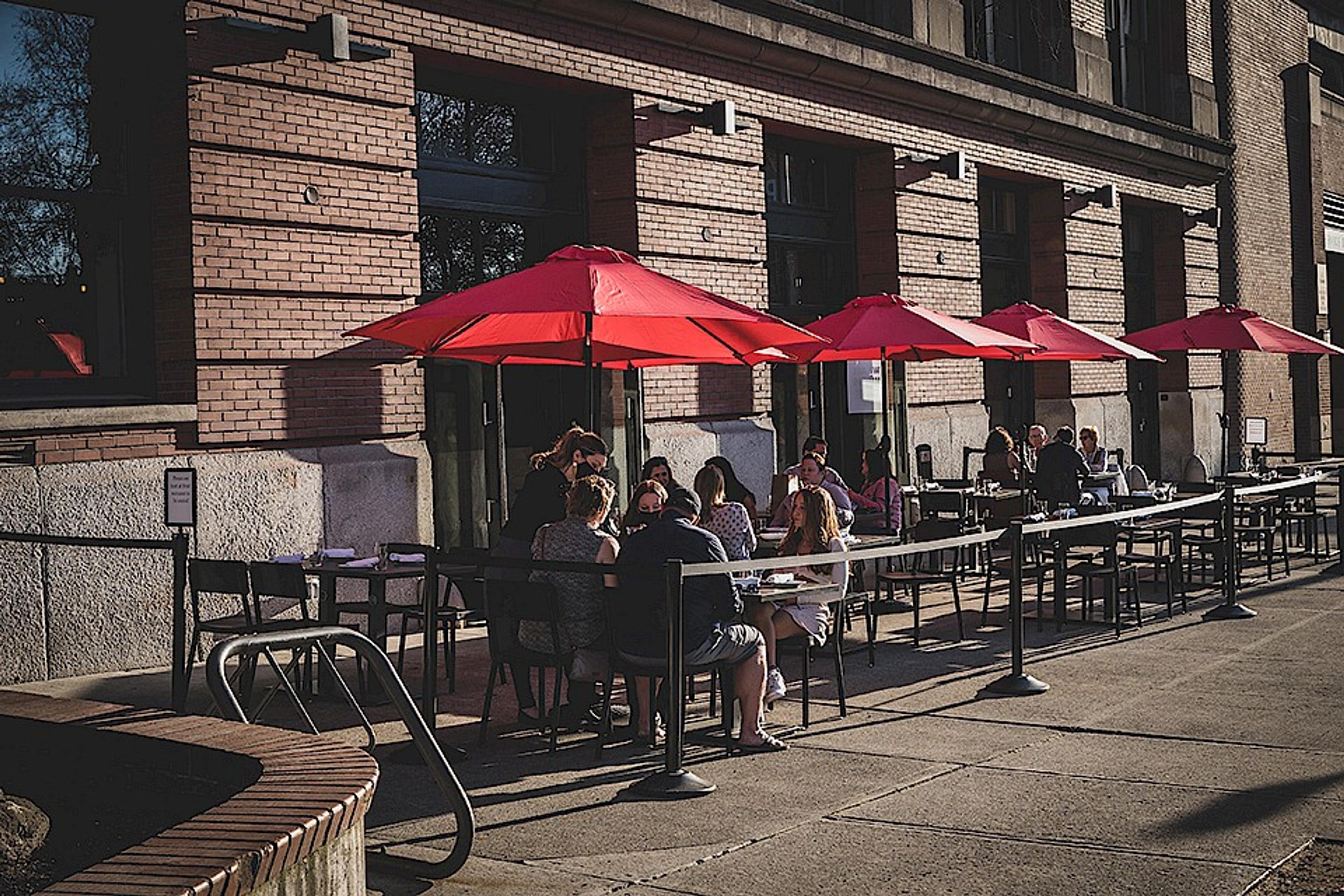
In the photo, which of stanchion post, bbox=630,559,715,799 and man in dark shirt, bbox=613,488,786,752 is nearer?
stanchion post, bbox=630,559,715,799

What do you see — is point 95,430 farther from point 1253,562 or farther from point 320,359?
point 1253,562

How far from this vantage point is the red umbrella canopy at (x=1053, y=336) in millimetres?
14953

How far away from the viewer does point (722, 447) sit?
639 inches

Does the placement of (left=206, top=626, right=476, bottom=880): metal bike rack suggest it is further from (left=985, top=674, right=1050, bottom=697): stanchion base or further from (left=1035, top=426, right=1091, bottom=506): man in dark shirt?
(left=1035, top=426, right=1091, bottom=506): man in dark shirt

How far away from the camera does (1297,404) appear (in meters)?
32.0

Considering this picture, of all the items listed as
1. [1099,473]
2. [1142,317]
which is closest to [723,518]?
[1099,473]

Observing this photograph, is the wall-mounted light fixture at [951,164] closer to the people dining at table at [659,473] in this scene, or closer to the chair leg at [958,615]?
the chair leg at [958,615]

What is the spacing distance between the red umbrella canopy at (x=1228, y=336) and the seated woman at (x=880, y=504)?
4110mm

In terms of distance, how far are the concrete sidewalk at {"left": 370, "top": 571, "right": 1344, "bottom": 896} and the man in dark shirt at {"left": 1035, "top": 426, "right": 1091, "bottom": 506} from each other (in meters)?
4.84

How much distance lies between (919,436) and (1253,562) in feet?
15.4

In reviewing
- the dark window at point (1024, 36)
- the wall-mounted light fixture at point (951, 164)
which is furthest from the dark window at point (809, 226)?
the dark window at point (1024, 36)

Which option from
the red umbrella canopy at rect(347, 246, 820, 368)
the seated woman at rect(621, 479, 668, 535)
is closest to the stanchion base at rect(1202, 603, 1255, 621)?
the red umbrella canopy at rect(347, 246, 820, 368)

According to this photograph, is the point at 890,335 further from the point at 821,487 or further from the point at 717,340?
the point at 717,340

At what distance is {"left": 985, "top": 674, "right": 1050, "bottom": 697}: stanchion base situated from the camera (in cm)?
973
